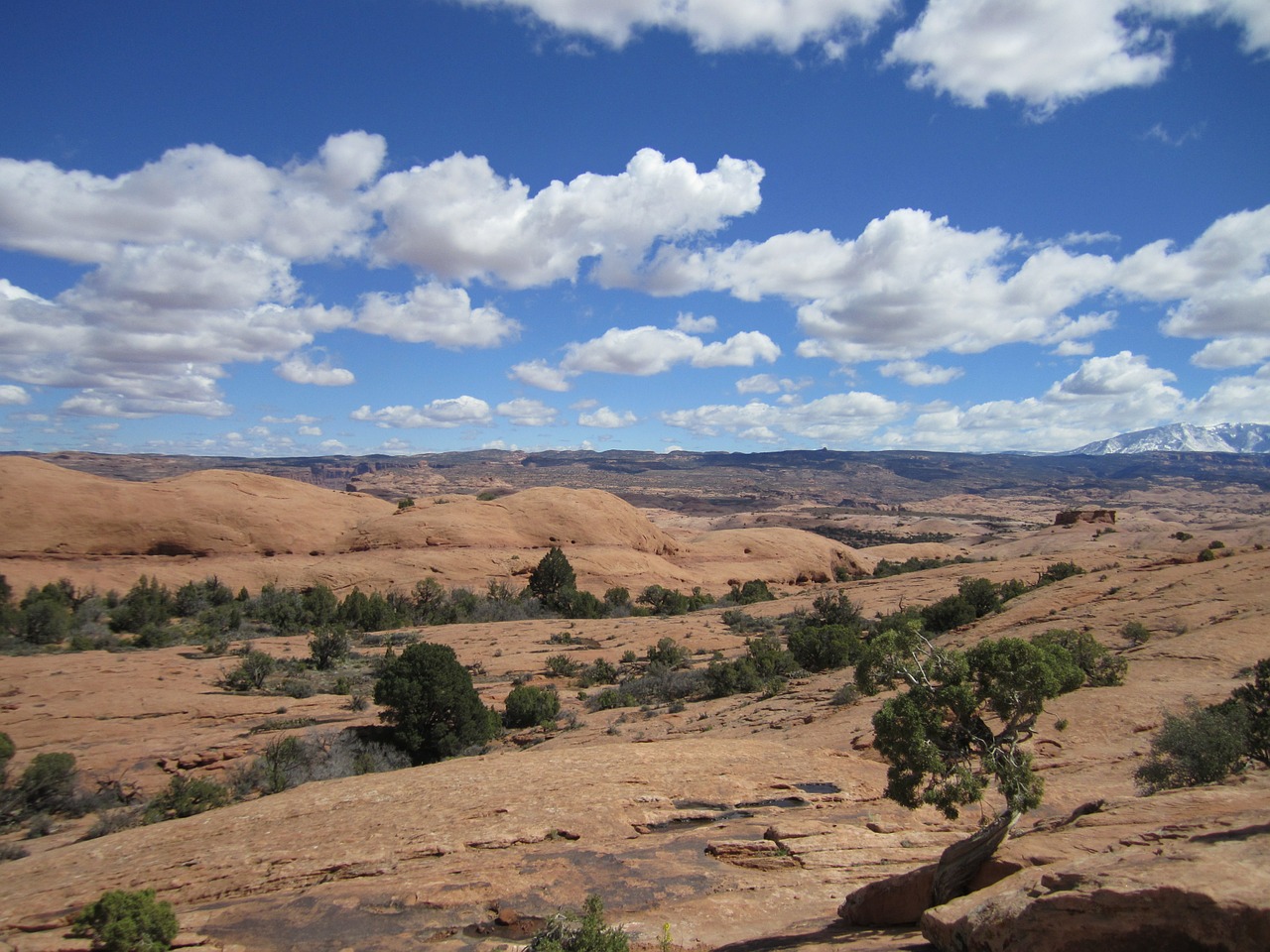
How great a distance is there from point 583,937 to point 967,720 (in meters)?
4.52

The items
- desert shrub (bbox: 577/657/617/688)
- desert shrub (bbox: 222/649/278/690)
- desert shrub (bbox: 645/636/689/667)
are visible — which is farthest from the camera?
desert shrub (bbox: 645/636/689/667)

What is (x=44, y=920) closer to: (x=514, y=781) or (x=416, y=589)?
(x=514, y=781)

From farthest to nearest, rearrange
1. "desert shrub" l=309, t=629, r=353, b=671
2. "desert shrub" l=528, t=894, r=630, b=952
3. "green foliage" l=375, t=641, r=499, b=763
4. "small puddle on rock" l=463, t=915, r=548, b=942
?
1. "desert shrub" l=309, t=629, r=353, b=671
2. "green foliage" l=375, t=641, r=499, b=763
3. "small puddle on rock" l=463, t=915, r=548, b=942
4. "desert shrub" l=528, t=894, r=630, b=952

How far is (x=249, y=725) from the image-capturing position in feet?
56.1

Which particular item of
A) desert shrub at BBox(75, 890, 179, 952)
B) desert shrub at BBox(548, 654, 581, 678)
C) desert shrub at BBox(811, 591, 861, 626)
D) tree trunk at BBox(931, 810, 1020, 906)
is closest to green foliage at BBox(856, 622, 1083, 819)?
tree trunk at BBox(931, 810, 1020, 906)

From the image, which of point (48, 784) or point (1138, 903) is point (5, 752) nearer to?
point (48, 784)

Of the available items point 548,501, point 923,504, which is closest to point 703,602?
point 548,501

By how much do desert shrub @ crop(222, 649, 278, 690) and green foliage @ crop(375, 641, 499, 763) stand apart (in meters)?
6.06

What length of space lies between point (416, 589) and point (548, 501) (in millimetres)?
16989

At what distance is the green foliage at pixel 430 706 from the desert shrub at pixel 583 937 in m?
11.0

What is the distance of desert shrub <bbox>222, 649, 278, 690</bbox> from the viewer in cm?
2038

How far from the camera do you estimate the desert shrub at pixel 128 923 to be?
22.9 feet

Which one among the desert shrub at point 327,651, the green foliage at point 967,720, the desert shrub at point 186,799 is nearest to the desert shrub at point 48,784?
the desert shrub at point 186,799

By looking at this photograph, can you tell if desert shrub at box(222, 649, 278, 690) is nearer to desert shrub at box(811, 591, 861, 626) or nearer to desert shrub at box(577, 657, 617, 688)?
desert shrub at box(577, 657, 617, 688)
